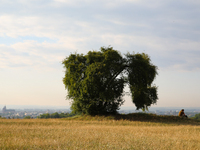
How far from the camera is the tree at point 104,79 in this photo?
29.2 m

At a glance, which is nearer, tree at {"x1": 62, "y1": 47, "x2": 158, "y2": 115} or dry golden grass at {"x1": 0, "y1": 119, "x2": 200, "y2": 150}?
dry golden grass at {"x1": 0, "y1": 119, "x2": 200, "y2": 150}

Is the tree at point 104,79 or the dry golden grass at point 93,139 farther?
the tree at point 104,79

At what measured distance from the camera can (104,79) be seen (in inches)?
1184

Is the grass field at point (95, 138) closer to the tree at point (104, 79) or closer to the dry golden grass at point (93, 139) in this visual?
the dry golden grass at point (93, 139)

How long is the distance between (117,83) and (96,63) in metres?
3.92

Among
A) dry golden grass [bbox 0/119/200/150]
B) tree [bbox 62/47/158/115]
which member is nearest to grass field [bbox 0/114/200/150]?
dry golden grass [bbox 0/119/200/150]

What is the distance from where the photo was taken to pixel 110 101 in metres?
30.3

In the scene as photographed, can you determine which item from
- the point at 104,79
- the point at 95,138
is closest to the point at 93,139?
the point at 95,138

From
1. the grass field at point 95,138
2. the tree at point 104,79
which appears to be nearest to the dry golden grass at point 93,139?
the grass field at point 95,138

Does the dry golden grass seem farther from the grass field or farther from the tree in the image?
the tree

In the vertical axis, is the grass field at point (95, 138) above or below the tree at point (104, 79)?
below

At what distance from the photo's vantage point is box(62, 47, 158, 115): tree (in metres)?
29.2

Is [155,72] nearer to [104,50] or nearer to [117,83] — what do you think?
[117,83]

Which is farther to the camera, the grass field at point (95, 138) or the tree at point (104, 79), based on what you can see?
the tree at point (104, 79)
